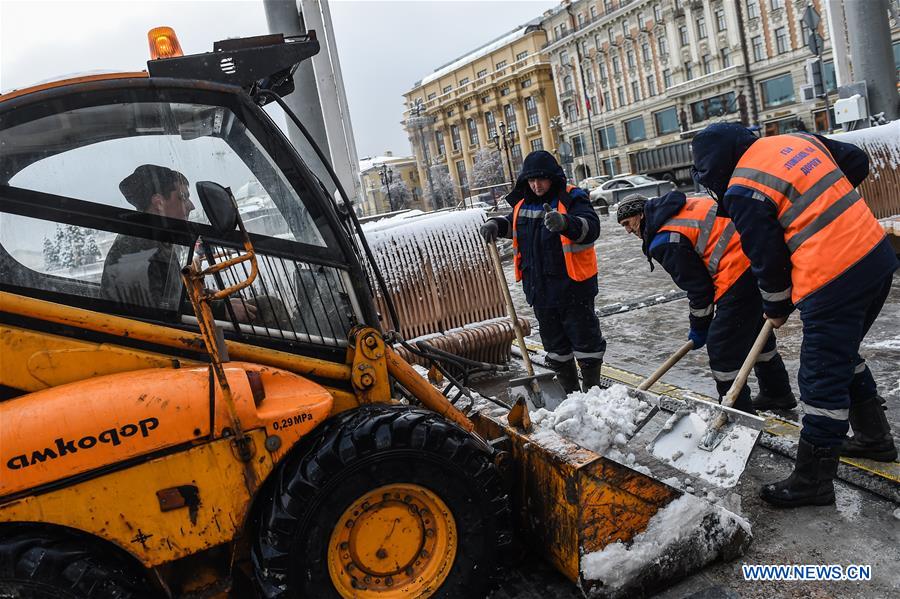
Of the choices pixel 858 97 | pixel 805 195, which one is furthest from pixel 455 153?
pixel 805 195

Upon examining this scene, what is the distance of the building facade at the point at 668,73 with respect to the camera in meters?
A: 42.1

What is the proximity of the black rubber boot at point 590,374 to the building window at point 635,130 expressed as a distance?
53.9 m

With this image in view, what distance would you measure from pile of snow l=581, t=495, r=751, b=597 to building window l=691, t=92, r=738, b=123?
48.0 meters

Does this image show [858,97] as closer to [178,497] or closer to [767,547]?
[767,547]

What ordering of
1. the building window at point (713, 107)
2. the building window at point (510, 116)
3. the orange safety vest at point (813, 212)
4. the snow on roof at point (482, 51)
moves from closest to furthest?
1. the orange safety vest at point (813, 212)
2. the building window at point (713, 107)
3. the snow on roof at point (482, 51)
4. the building window at point (510, 116)

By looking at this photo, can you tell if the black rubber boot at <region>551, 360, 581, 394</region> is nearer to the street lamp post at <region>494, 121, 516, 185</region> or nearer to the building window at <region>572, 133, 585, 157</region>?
the street lamp post at <region>494, 121, 516, 185</region>

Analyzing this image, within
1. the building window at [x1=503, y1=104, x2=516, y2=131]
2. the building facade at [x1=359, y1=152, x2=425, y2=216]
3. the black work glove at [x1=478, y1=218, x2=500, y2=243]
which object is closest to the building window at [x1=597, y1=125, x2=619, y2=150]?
the building window at [x1=503, y1=104, x2=516, y2=131]

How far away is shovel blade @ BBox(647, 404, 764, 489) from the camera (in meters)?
2.96

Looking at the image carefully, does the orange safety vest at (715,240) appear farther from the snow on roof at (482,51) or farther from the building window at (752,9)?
the snow on roof at (482,51)

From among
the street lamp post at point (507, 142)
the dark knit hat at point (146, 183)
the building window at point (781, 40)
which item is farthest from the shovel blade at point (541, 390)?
the building window at point (781, 40)

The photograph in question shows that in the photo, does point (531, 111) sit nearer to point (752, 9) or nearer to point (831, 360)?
point (752, 9)

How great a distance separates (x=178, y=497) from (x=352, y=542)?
2.05 feet

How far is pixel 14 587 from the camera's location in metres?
1.96

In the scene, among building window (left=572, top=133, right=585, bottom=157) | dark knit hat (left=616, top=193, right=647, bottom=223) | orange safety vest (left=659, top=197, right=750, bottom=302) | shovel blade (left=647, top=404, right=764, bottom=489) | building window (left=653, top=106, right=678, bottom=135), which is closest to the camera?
Result: shovel blade (left=647, top=404, right=764, bottom=489)
